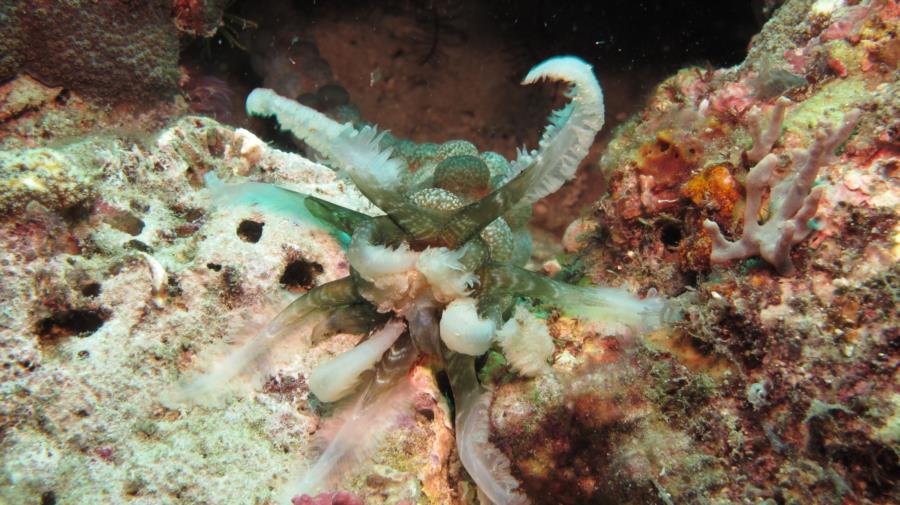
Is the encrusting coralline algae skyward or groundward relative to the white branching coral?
groundward

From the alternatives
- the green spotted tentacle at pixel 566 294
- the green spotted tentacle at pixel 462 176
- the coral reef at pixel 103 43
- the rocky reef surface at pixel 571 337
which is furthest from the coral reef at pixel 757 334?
the coral reef at pixel 103 43

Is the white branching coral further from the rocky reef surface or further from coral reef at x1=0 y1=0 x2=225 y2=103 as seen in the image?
coral reef at x1=0 y1=0 x2=225 y2=103

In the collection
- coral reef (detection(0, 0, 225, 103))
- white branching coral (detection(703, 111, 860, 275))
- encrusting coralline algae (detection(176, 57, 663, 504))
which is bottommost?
coral reef (detection(0, 0, 225, 103))

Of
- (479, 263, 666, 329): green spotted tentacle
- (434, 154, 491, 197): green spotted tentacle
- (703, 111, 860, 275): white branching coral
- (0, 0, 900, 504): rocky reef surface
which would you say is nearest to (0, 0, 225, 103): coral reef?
(0, 0, 900, 504): rocky reef surface

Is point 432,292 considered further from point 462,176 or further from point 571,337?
Answer: point 462,176

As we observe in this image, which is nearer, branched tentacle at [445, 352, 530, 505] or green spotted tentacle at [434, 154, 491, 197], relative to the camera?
branched tentacle at [445, 352, 530, 505]

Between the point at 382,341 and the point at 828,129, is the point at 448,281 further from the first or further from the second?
the point at 828,129

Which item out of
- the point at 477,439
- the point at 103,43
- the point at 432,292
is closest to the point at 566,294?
the point at 432,292
